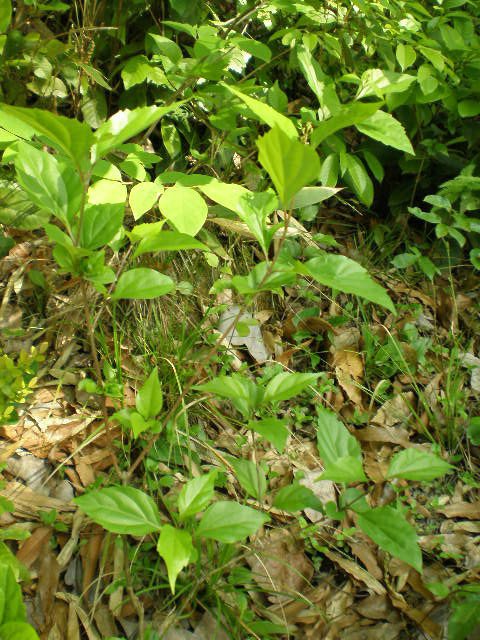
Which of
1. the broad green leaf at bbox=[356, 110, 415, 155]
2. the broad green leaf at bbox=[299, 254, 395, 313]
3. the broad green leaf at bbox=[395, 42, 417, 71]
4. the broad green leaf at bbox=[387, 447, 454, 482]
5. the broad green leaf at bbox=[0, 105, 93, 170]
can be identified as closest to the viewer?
the broad green leaf at bbox=[0, 105, 93, 170]

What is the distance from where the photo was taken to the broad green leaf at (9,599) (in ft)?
2.58

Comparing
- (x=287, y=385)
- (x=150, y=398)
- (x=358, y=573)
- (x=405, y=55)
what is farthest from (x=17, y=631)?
(x=405, y=55)

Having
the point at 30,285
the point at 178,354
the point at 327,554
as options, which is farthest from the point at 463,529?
the point at 30,285

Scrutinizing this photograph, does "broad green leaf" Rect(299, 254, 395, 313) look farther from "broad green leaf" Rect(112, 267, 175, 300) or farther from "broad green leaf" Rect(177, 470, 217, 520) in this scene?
"broad green leaf" Rect(177, 470, 217, 520)

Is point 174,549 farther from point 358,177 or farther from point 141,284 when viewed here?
point 358,177

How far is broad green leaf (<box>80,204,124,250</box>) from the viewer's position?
2.83ft

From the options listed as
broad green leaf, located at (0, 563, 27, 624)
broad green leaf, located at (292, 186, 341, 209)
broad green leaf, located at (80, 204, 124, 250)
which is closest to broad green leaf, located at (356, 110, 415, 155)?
broad green leaf, located at (292, 186, 341, 209)

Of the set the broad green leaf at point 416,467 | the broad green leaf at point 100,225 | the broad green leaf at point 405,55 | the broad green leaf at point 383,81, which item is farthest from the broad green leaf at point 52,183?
the broad green leaf at point 405,55

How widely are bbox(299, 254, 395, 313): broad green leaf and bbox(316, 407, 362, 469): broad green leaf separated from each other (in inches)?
14.0

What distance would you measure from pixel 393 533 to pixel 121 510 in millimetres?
475

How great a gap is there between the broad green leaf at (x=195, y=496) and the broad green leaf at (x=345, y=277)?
0.43 m

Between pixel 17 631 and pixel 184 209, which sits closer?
pixel 17 631

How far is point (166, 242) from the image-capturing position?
893mm

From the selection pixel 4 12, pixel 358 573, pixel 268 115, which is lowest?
pixel 358 573
